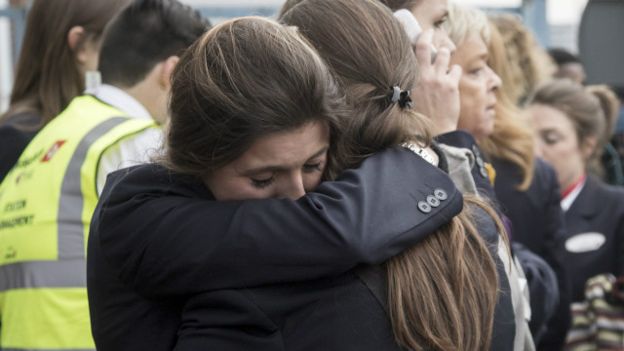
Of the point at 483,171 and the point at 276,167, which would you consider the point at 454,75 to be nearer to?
the point at 483,171

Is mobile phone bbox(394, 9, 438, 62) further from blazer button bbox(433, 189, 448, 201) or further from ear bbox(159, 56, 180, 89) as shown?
ear bbox(159, 56, 180, 89)

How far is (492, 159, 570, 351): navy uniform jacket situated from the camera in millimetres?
3393

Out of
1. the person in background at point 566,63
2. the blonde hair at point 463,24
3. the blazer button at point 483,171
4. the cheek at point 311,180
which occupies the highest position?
the cheek at point 311,180

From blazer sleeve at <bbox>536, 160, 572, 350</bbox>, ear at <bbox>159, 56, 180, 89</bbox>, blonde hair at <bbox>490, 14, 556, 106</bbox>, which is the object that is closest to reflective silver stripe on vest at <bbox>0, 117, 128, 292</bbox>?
ear at <bbox>159, 56, 180, 89</bbox>

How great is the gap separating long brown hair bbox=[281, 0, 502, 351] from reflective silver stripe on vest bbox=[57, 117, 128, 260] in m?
0.80

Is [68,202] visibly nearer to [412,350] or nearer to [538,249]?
[412,350]

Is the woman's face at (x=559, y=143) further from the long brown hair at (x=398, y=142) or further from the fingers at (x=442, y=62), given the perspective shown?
the long brown hair at (x=398, y=142)

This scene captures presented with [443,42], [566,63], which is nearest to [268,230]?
[443,42]

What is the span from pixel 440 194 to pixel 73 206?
119cm

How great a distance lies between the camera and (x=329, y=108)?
67.9 inches

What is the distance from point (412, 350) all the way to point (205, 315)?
13.6 inches

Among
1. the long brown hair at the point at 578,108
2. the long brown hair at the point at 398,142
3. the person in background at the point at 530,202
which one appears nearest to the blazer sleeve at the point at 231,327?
the long brown hair at the point at 398,142

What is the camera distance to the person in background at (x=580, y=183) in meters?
4.11

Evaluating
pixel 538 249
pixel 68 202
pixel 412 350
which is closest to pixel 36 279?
pixel 68 202
